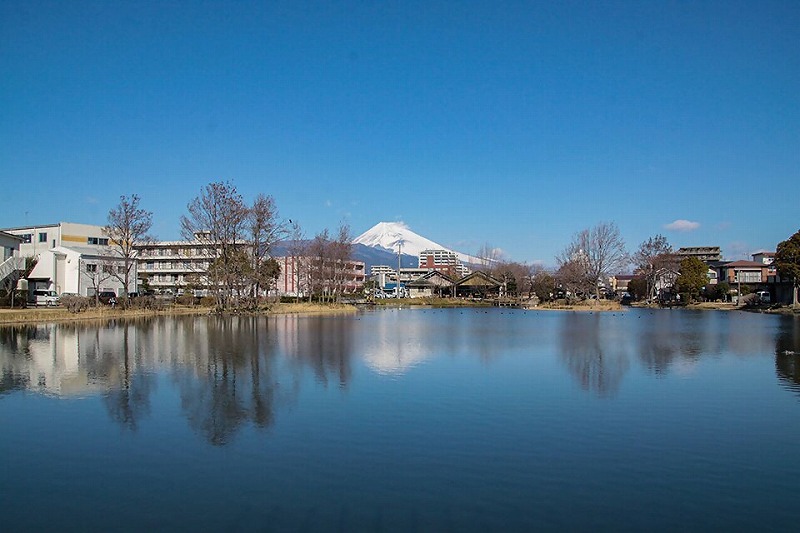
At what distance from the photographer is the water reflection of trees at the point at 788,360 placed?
41.0 ft

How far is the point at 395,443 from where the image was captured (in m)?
7.62

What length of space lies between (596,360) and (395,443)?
9.68 meters

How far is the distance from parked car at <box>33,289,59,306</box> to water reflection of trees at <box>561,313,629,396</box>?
106 feet

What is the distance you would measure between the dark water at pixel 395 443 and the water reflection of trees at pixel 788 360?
140 millimetres

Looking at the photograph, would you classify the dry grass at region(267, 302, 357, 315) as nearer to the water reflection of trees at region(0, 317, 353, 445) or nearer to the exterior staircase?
the water reflection of trees at region(0, 317, 353, 445)

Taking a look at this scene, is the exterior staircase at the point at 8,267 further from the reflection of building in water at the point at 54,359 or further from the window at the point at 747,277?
the window at the point at 747,277

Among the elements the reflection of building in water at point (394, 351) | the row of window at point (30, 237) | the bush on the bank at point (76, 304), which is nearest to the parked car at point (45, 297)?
the bush on the bank at point (76, 304)

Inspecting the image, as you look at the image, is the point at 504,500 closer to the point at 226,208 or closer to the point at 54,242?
the point at 226,208

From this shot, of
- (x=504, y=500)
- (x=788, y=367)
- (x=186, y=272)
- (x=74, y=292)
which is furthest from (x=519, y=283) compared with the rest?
(x=504, y=500)

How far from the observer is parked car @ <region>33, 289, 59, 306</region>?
38344mm

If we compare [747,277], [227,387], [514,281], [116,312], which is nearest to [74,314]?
[116,312]

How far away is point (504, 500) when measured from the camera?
224 inches

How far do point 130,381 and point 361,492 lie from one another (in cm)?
777

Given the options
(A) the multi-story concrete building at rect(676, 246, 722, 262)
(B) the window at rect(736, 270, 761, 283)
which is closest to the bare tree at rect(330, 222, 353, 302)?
(B) the window at rect(736, 270, 761, 283)
